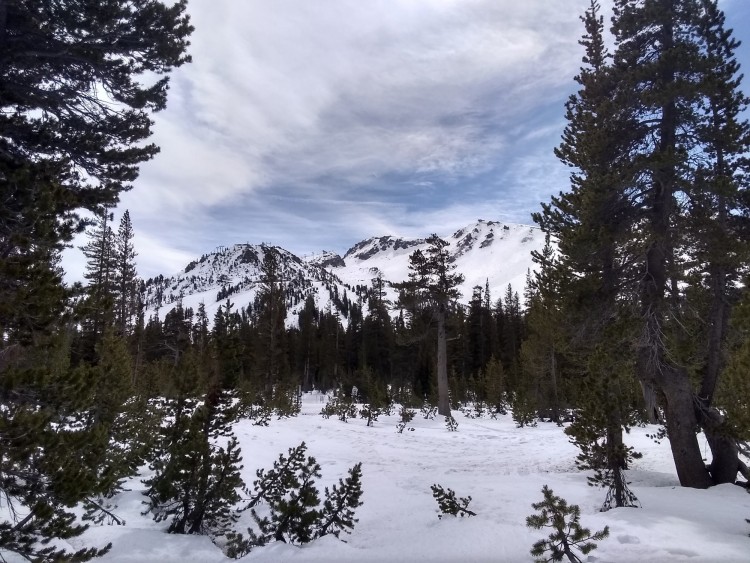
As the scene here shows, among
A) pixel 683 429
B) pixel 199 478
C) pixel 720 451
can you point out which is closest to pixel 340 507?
pixel 199 478

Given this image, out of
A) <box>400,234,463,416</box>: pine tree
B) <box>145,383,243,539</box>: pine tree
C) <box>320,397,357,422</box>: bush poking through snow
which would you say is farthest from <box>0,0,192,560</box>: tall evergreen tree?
<box>400,234,463,416</box>: pine tree

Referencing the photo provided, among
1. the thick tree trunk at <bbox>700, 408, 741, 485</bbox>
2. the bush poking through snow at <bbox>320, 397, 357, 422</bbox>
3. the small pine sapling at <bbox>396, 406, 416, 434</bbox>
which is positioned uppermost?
the bush poking through snow at <bbox>320, 397, 357, 422</bbox>

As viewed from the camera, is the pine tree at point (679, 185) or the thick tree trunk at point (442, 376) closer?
the pine tree at point (679, 185)

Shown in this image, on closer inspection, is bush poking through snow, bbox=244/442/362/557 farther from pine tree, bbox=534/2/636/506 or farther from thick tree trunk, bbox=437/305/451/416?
thick tree trunk, bbox=437/305/451/416

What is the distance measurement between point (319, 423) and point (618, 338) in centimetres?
1418

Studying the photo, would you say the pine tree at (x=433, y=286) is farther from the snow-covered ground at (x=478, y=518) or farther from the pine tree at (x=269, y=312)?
the pine tree at (x=269, y=312)

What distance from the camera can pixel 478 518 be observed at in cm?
643

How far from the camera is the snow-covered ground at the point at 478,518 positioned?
5.12 meters

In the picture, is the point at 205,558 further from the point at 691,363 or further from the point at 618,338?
the point at 691,363

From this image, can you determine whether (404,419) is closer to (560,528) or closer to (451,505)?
(451,505)

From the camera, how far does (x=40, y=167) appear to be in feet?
18.1

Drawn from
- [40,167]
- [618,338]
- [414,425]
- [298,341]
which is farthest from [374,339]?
[40,167]

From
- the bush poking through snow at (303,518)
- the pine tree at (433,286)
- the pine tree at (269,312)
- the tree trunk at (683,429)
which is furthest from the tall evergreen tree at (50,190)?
the pine tree at (269,312)

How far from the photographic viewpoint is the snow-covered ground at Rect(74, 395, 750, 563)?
16.8ft
